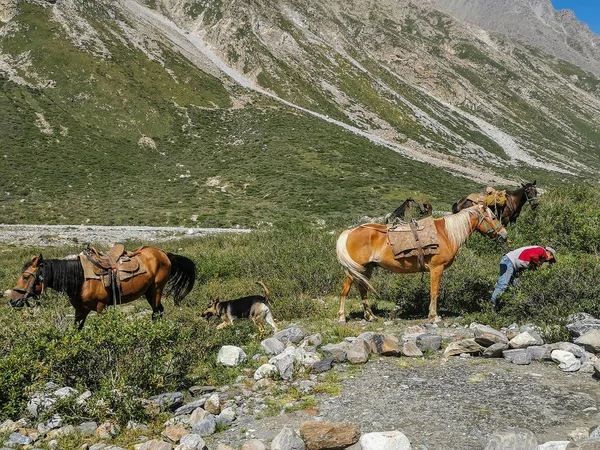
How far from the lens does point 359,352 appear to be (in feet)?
22.8

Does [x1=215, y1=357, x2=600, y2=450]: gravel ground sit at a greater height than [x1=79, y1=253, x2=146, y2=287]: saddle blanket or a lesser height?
greater

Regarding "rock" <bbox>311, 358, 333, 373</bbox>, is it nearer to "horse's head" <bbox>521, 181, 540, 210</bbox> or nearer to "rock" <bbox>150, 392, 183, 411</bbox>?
"rock" <bbox>150, 392, 183, 411</bbox>

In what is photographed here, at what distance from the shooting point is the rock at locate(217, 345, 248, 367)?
7.18 meters

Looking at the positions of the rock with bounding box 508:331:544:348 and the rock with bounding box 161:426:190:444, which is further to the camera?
the rock with bounding box 508:331:544:348

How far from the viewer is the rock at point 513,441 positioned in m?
4.04

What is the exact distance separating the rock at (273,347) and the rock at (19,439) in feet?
12.1

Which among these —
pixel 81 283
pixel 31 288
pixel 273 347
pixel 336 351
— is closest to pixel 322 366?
pixel 336 351

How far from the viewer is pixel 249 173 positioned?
64250 millimetres

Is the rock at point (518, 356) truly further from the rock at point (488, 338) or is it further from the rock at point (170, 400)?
the rock at point (170, 400)

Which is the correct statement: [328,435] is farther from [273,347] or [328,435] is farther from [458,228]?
[458,228]

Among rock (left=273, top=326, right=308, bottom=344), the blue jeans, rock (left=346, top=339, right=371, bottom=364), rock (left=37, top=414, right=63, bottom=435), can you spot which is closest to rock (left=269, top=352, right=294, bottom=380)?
rock (left=346, top=339, right=371, bottom=364)

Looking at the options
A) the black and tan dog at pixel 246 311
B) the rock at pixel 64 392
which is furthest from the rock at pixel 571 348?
the rock at pixel 64 392

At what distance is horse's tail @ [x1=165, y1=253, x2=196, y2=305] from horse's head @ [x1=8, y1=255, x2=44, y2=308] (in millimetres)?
3085

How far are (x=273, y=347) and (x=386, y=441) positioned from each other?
366 centimetres
